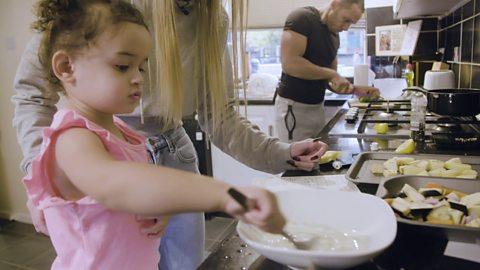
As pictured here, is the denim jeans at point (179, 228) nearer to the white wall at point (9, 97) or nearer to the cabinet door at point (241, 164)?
the cabinet door at point (241, 164)

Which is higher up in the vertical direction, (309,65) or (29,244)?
(309,65)

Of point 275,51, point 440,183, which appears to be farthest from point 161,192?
point 275,51

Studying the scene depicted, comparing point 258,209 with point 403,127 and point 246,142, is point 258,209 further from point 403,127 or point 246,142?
point 403,127

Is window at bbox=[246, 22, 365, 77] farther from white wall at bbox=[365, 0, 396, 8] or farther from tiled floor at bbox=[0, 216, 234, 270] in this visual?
tiled floor at bbox=[0, 216, 234, 270]

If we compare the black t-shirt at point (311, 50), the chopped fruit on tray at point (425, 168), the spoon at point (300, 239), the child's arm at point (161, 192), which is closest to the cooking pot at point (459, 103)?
the chopped fruit on tray at point (425, 168)

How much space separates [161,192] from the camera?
41cm

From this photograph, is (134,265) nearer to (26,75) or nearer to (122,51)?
(122,51)

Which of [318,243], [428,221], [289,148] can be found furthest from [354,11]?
[318,243]

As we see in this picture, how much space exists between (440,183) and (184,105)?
2.18 ft

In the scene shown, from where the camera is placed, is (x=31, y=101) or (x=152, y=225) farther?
(x=31, y=101)

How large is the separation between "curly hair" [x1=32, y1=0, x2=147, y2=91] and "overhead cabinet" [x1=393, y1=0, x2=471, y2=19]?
183 centimetres

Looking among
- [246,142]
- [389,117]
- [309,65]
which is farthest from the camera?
[309,65]

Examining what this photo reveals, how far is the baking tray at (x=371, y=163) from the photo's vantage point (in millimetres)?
901

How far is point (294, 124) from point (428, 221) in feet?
4.89
